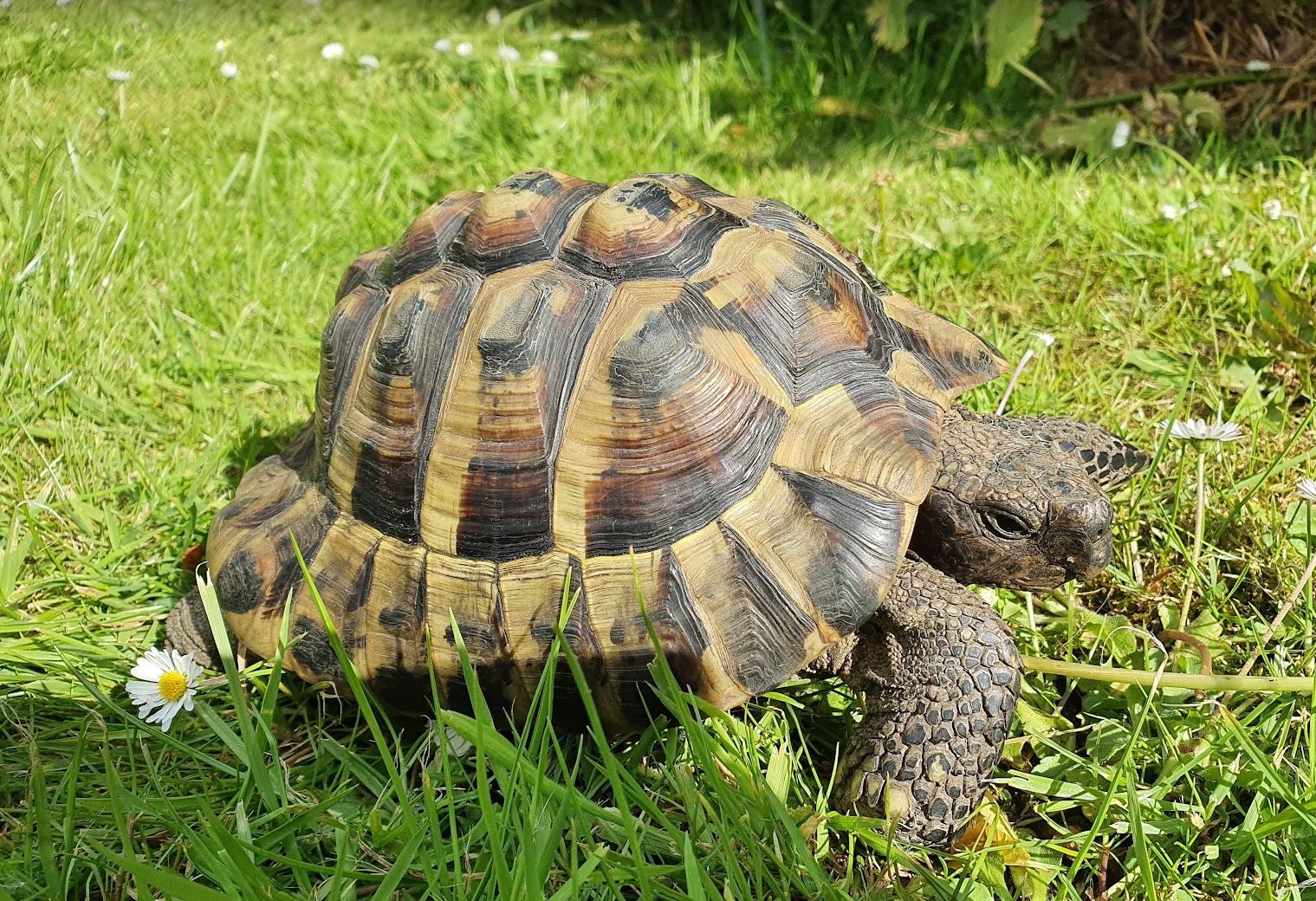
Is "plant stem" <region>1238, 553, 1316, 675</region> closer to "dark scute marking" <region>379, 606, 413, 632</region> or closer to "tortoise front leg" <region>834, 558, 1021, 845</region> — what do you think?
"tortoise front leg" <region>834, 558, 1021, 845</region>

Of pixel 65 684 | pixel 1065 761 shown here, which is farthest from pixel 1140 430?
pixel 65 684

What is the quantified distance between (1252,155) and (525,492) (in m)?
3.68

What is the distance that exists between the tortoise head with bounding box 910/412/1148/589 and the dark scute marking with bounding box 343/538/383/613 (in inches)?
49.9

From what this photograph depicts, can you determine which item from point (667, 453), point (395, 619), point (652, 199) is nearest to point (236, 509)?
point (395, 619)

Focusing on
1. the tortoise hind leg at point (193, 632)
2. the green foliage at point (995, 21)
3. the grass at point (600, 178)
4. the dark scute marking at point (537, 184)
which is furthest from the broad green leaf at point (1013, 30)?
the tortoise hind leg at point (193, 632)

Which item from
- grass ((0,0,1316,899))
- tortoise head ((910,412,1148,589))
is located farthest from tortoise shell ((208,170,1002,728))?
grass ((0,0,1316,899))

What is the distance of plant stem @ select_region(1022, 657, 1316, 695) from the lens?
6.31 feet

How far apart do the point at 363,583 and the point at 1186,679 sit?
5.86 ft

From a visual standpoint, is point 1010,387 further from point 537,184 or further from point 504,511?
point 504,511

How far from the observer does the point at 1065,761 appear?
2068 millimetres

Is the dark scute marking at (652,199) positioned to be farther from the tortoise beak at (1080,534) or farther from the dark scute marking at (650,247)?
the tortoise beak at (1080,534)

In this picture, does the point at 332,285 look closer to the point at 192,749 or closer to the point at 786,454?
the point at 192,749

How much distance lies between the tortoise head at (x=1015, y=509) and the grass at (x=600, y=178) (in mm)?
282

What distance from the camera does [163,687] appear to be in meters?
2.17
